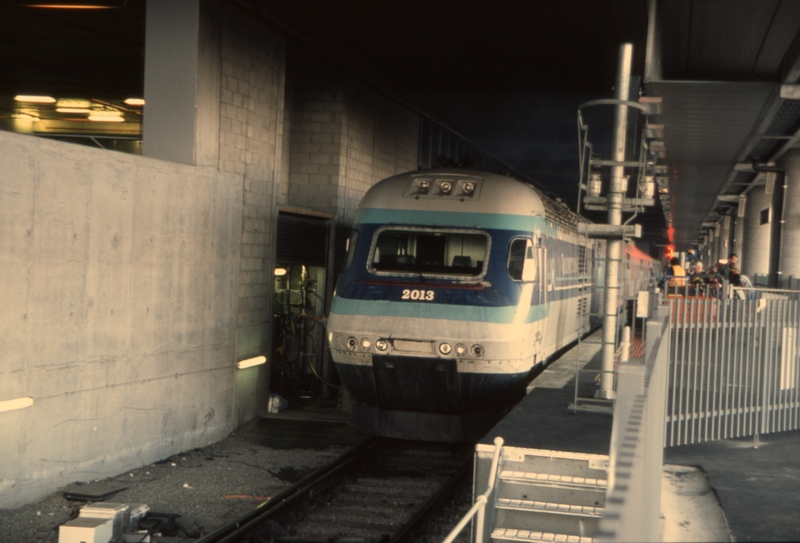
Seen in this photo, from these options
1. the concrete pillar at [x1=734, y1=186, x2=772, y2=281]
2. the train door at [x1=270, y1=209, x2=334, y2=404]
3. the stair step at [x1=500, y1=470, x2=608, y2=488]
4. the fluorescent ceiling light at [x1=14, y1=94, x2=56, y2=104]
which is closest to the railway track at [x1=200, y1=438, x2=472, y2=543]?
the stair step at [x1=500, y1=470, x2=608, y2=488]

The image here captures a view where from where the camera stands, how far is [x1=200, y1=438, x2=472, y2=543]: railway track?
8062 millimetres

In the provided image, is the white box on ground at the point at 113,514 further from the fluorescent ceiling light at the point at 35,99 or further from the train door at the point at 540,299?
the fluorescent ceiling light at the point at 35,99

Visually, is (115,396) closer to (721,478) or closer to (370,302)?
(370,302)

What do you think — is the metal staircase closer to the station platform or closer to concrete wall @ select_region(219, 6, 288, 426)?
the station platform

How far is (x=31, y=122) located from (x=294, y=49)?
955cm

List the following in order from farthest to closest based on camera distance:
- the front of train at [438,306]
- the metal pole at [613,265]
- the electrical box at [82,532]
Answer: the metal pole at [613,265] < the front of train at [438,306] < the electrical box at [82,532]

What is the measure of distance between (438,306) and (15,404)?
4595mm

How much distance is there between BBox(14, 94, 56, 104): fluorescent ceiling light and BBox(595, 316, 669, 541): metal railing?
1858cm

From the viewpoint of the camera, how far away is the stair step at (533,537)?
6871mm

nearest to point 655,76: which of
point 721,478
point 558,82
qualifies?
point 558,82

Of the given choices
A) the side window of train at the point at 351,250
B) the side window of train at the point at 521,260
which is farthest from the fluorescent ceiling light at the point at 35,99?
the side window of train at the point at 521,260

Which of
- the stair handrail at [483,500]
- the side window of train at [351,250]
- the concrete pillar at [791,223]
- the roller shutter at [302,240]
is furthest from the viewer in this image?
the concrete pillar at [791,223]

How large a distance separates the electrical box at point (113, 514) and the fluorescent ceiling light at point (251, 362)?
5.03 metres

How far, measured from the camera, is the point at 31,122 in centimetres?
2134
